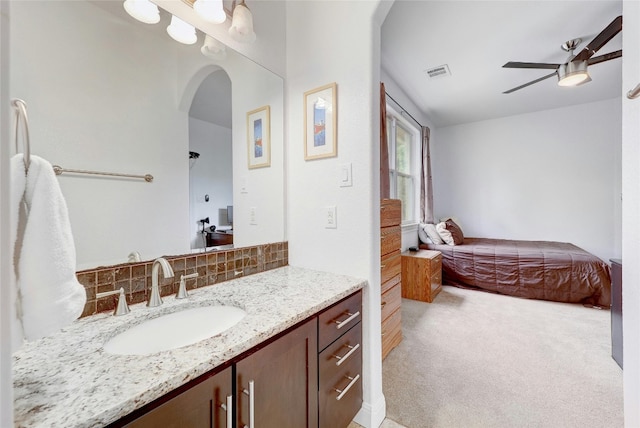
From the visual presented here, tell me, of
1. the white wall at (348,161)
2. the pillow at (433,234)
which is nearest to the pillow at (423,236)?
the pillow at (433,234)

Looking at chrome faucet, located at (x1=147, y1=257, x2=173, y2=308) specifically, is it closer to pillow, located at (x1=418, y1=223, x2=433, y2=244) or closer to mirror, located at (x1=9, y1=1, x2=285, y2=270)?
mirror, located at (x1=9, y1=1, x2=285, y2=270)

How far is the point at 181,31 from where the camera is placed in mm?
1183

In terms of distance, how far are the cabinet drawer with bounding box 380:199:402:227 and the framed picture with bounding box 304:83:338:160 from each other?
0.72 metres

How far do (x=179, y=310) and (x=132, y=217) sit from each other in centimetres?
44

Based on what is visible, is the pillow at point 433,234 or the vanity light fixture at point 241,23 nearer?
the vanity light fixture at point 241,23

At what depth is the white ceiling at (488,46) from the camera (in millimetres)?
2123

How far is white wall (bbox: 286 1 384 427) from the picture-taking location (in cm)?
136

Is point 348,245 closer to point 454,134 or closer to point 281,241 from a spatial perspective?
point 281,241

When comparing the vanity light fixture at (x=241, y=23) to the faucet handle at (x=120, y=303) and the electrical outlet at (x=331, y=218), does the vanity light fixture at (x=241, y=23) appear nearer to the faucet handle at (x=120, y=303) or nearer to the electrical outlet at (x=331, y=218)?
the electrical outlet at (x=331, y=218)

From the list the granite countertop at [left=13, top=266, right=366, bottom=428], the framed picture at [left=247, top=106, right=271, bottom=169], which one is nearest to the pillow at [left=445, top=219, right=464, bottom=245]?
the framed picture at [left=247, top=106, right=271, bottom=169]

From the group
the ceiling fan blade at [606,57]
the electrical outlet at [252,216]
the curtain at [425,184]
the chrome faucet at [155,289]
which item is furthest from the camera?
the curtain at [425,184]

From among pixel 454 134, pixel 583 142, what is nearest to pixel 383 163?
pixel 454 134

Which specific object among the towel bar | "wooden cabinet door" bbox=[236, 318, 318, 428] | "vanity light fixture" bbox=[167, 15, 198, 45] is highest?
"vanity light fixture" bbox=[167, 15, 198, 45]

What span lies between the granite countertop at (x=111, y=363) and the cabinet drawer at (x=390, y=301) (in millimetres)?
1123
